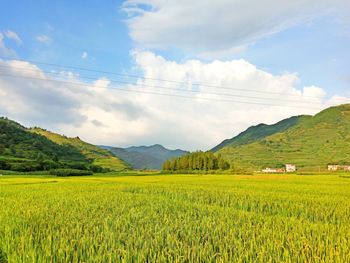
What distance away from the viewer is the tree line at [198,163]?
349 ft

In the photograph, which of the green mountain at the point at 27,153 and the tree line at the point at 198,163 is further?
the tree line at the point at 198,163

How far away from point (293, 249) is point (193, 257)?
5.64ft

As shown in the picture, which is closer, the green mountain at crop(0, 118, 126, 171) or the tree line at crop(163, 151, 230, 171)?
the green mountain at crop(0, 118, 126, 171)

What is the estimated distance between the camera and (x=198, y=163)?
10681 centimetres

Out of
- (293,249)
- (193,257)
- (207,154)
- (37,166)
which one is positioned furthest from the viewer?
(207,154)

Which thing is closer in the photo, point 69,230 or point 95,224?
point 69,230

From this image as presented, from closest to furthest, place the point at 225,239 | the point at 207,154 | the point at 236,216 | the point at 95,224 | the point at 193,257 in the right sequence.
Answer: the point at 193,257 < the point at 225,239 < the point at 95,224 < the point at 236,216 < the point at 207,154

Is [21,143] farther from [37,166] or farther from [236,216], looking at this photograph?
[236,216]

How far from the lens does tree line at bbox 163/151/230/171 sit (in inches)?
4188

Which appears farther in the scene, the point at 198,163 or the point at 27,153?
the point at 27,153

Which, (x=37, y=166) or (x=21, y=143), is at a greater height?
(x=21, y=143)

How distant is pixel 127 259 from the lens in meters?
3.99

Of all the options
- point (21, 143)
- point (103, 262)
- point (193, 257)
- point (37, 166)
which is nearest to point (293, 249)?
point (193, 257)

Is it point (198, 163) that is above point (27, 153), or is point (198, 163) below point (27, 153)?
below
